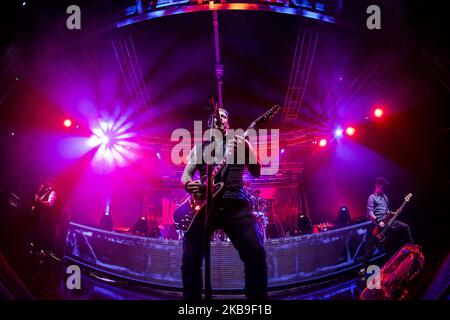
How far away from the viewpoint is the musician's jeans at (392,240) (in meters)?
4.67

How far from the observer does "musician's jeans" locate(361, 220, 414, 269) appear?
15.3ft

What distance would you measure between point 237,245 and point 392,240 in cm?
381

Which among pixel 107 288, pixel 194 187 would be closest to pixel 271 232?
pixel 107 288

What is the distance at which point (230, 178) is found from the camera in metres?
2.88

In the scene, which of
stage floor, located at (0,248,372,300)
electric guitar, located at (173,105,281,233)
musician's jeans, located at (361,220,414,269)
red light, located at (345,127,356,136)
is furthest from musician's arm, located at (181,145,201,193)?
red light, located at (345,127,356,136)

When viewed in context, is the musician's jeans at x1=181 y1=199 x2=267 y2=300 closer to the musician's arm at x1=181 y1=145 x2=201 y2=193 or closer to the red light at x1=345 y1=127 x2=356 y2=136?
the musician's arm at x1=181 y1=145 x2=201 y2=193

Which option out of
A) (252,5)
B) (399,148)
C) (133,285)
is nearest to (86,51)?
(252,5)

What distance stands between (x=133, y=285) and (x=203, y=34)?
17.2 ft

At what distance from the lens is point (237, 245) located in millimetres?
2633

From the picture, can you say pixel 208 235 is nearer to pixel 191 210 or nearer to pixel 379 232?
pixel 191 210

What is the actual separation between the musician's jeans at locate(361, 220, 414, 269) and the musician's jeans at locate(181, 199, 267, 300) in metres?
2.97

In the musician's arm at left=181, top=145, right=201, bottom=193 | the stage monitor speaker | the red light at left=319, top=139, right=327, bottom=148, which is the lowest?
the musician's arm at left=181, top=145, right=201, bottom=193

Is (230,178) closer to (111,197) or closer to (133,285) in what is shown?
(133,285)

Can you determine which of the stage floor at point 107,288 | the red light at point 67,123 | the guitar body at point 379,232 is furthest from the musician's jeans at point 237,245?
the red light at point 67,123
